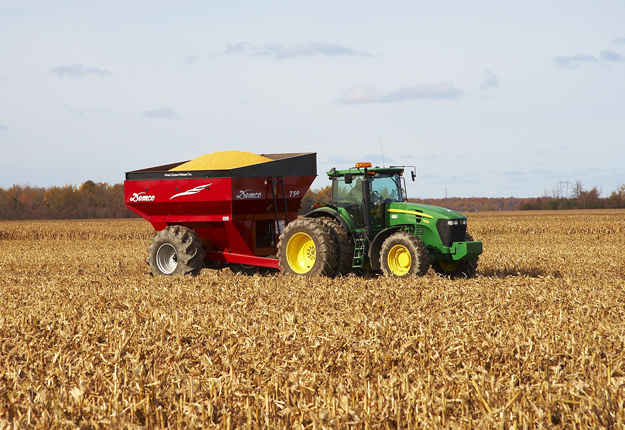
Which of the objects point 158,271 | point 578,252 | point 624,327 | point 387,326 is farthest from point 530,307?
point 578,252

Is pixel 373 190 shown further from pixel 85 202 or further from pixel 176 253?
pixel 85 202

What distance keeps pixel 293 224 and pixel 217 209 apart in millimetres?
1474

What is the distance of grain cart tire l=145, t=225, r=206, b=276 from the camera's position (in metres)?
10.7

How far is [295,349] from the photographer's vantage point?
5379mm

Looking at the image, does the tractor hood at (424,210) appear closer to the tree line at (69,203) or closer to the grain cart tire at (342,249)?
the grain cart tire at (342,249)

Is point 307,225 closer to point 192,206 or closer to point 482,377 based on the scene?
point 192,206

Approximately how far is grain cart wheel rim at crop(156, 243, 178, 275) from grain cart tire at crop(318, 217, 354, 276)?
322 cm

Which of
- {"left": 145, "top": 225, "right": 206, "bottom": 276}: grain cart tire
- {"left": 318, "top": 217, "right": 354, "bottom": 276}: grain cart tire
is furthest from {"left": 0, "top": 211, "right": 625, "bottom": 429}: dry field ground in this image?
{"left": 145, "top": 225, "right": 206, "bottom": 276}: grain cart tire

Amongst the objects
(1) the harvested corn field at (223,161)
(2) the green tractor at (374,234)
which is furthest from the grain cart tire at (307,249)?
(1) the harvested corn field at (223,161)

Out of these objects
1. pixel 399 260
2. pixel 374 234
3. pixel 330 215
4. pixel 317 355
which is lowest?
pixel 317 355

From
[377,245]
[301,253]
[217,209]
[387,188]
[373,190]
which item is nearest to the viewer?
[377,245]

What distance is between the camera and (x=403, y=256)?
9297mm

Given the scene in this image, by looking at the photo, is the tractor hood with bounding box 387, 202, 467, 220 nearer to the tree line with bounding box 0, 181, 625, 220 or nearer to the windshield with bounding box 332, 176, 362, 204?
the windshield with bounding box 332, 176, 362, 204

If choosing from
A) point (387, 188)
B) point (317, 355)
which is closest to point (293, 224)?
point (387, 188)
